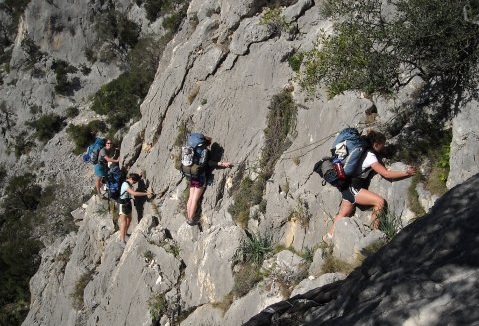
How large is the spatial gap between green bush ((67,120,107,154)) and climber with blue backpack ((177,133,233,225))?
13.6 metres

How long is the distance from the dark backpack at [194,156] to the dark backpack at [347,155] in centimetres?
393

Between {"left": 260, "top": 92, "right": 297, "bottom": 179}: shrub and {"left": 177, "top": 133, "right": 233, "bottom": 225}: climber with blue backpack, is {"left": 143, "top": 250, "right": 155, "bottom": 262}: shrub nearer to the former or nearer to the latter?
{"left": 177, "top": 133, "right": 233, "bottom": 225}: climber with blue backpack

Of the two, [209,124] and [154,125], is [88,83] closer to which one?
[154,125]

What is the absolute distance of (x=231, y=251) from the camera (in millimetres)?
10023

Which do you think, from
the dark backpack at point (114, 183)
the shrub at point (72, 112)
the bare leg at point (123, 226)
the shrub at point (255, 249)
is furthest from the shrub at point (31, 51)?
the shrub at point (255, 249)

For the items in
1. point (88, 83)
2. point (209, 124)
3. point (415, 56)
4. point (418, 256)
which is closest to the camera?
point (418, 256)

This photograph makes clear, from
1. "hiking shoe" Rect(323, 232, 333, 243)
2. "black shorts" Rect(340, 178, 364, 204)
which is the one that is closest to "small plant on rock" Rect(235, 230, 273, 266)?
"hiking shoe" Rect(323, 232, 333, 243)

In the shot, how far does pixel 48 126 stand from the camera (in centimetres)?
2636

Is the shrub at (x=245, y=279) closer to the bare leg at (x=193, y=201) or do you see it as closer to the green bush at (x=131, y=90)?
the bare leg at (x=193, y=201)

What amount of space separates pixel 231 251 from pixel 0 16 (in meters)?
29.9

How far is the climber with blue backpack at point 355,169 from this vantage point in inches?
316

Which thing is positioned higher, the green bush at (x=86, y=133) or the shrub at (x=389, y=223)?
the green bush at (x=86, y=133)

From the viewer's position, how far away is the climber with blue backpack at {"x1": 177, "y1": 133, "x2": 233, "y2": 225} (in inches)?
451

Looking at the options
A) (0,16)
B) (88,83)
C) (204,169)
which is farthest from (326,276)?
(0,16)
